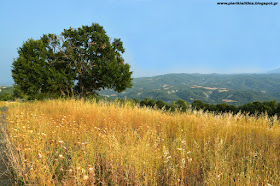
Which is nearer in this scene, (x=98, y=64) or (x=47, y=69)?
(x=47, y=69)

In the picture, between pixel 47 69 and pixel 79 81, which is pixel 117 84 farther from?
pixel 47 69

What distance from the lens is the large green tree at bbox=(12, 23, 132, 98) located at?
54.4 ft

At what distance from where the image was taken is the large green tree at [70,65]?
16.6 m

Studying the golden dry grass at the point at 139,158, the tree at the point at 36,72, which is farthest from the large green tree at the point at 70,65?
the golden dry grass at the point at 139,158

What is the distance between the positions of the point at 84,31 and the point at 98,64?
13.6 feet

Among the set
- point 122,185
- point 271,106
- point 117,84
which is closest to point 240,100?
point 271,106

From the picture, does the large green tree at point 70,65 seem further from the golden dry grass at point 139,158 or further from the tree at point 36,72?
the golden dry grass at point 139,158

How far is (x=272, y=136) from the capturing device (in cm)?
564

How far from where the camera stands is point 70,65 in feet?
61.6

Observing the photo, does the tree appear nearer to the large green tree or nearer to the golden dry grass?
the large green tree

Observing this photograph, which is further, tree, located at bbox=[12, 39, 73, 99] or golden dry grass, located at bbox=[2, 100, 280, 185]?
tree, located at bbox=[12, 39, 73, 99]

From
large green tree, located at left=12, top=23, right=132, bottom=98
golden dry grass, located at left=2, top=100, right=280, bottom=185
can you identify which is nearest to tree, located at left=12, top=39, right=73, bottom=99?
large green tree, located at left=12, top=23, right=132, bottom=98

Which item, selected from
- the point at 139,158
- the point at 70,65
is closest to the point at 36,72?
the point at 70,65

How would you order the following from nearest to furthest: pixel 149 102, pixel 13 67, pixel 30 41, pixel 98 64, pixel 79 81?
pixel 13 67, pixel 30 41, pixel 98 64, pixel 79 81, pixel 149 102
